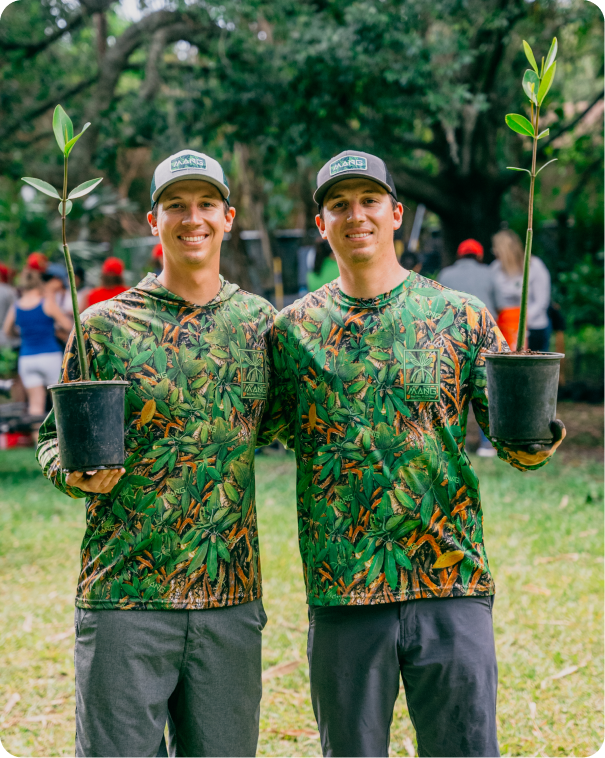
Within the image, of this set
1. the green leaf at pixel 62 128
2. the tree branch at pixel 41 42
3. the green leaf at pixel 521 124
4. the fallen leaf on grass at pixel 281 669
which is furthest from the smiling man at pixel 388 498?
the tree branch at pixel 41 42

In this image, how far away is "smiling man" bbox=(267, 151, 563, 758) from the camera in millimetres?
2299

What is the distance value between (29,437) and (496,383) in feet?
31.6

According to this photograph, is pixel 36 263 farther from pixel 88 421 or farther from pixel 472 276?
pixel 88 421

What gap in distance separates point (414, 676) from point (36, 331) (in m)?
7.16

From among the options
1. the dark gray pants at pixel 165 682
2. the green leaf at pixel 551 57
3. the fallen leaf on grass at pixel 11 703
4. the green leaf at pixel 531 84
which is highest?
the green leaf at pixel 551 57

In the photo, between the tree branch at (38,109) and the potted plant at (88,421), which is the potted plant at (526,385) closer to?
the potted plant at (88,421)

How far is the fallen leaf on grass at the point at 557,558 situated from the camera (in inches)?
220

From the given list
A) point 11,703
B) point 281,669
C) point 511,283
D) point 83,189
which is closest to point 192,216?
point 83,189

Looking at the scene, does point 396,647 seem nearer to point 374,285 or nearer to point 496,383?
point 496,383

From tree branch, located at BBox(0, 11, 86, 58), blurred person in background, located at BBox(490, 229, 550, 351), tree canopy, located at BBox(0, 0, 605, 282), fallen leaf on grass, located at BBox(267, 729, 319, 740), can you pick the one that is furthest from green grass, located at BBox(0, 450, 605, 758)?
tree branch, located at BBox(0, 11, 86, 58)

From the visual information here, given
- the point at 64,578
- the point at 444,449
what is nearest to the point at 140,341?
the point at 444,449

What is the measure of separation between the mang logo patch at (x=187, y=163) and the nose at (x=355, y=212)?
0.50m

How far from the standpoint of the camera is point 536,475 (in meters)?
8.22

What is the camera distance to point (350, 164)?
251 centimetres
